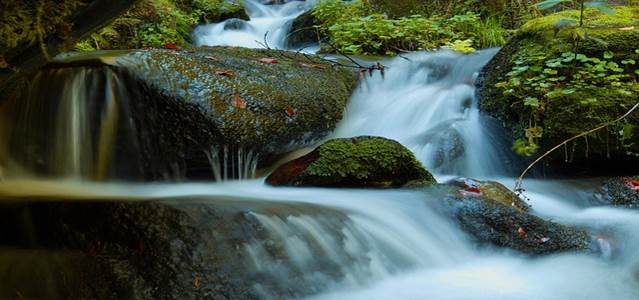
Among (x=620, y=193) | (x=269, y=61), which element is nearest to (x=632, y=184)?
(x=620, y=193)

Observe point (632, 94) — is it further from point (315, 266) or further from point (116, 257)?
point (116, 257)

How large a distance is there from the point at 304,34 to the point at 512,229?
6.67m

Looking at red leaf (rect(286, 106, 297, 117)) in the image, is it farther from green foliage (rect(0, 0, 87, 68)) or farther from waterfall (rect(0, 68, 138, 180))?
green foliage (rect(0, 0, 87, 68))

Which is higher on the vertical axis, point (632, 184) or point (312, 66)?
point (312, 66)

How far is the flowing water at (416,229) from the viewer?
9.23 feet

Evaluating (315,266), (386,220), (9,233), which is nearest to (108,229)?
(9,233)

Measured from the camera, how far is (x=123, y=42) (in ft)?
23.1

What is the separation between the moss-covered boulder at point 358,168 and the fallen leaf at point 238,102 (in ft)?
2.12

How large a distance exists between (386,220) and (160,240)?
1.54m

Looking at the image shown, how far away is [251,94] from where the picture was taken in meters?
4.18

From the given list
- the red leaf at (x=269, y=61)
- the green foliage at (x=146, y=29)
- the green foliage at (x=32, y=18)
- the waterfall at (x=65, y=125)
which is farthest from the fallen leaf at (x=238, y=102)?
the green foliage at (x=146, y=29)

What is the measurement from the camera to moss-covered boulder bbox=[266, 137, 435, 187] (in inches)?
162

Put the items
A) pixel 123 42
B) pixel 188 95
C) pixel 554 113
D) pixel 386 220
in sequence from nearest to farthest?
1. pixel 386 220
2. pixel 188 95
3. pixel 554 113
4. pixel 123 42

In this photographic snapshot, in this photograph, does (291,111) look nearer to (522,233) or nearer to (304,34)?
(522,233)
